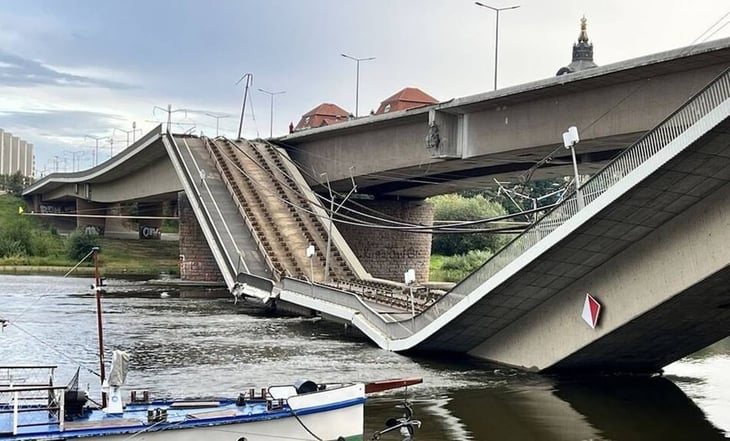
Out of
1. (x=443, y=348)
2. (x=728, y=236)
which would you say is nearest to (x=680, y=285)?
(x=728, y=236)

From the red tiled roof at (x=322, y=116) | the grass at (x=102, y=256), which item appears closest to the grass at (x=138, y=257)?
the grass at (x=102, y=256)

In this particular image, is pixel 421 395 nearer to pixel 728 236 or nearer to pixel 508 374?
pixel 508 374

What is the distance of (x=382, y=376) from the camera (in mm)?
25250

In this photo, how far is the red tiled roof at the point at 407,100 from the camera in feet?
225

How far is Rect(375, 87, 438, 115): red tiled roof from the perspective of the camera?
68500mm

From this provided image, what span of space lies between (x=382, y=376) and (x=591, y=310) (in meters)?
5.94

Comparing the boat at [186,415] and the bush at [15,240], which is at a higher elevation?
the bush at [15,240]

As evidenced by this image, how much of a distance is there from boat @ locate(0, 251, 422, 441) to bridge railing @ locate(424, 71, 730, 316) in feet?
26.3

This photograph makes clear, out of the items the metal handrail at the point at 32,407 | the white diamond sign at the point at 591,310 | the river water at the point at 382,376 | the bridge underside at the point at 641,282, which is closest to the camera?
the metal handrail at the point at 32,407

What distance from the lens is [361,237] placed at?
6322 centimetres

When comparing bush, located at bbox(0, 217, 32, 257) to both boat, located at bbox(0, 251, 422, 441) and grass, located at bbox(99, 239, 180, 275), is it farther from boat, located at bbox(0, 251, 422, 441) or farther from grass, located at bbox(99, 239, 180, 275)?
boat, located at bbox(0, 251, 422, 441)

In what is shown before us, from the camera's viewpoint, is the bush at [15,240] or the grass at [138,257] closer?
the grass at [138,257]

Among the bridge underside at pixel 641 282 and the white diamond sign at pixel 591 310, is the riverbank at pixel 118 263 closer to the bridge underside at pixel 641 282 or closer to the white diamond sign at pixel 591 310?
the bridge underside at pixel 641 282

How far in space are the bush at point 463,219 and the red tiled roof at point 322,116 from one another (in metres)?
14.3
